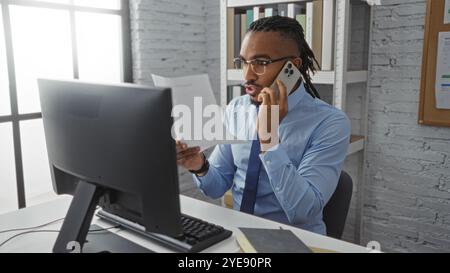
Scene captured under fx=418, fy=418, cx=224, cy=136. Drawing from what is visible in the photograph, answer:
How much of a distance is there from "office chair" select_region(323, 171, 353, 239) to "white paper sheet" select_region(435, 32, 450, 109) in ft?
3.05

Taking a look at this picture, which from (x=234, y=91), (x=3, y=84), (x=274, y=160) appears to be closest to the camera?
(x=274, y=160)

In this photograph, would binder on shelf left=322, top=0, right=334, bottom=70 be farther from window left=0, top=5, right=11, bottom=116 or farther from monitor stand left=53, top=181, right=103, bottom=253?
window left=0, top=5, right=11, bottom=116

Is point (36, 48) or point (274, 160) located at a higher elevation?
point (36, 48)

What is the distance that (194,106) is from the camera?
1.12 m

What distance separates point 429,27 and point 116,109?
5.74ft

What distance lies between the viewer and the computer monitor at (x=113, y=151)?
2.83 ft

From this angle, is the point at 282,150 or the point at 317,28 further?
the point at 317,28

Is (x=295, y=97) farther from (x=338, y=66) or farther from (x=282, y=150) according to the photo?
(x=338, y=66)

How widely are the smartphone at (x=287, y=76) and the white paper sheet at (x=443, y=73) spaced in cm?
98

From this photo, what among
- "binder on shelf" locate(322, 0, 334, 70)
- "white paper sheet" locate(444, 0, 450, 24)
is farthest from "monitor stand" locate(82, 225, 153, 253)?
"white paper sheet" locate(444, 0, 450, 24)

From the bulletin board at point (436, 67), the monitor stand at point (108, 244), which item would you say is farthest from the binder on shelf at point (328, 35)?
the monitor stand at point (108, 244)

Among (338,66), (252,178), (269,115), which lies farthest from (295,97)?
(338,66)

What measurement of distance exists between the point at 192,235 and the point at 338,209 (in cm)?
59
